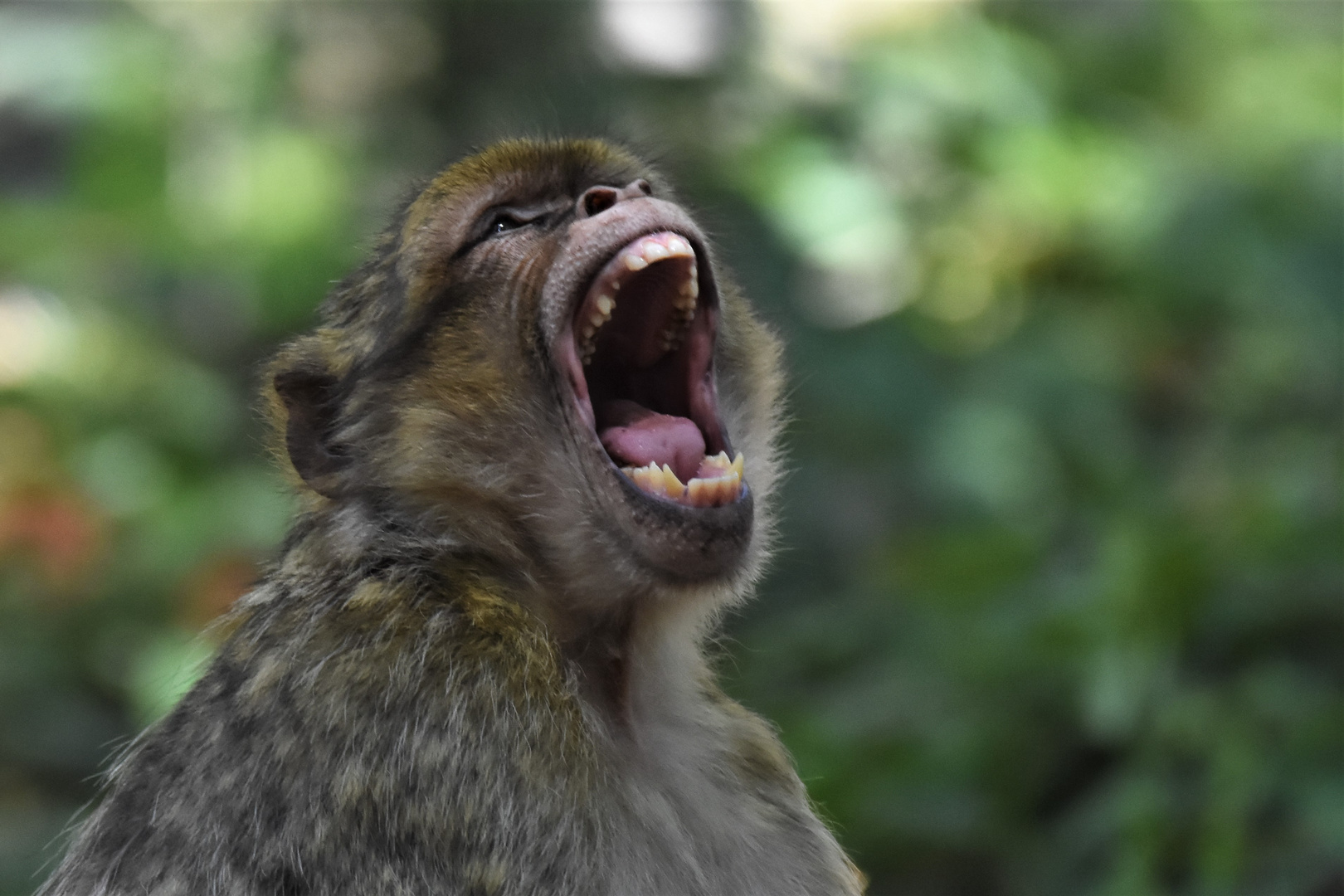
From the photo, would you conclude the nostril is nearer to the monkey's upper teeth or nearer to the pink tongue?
the monkey's upper teeth

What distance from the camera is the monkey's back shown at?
2.15 m

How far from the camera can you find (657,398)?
2930mm

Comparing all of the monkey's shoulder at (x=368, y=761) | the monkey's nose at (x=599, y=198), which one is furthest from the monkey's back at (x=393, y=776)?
the monkey's nose at (x=599, y=198)

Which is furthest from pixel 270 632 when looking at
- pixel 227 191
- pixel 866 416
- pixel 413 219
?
pixel 227 191

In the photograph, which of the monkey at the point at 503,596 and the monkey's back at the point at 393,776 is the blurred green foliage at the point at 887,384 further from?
the monkey's back at the point at 393,776

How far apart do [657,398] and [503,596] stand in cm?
63

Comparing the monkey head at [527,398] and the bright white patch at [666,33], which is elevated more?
the bright white patch at [666,33]

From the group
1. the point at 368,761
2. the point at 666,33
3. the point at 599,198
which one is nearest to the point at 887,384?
the point at 666,33

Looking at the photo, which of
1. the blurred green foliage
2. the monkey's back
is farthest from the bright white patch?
the monkey's back

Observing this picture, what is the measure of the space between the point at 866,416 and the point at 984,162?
57.6 inches

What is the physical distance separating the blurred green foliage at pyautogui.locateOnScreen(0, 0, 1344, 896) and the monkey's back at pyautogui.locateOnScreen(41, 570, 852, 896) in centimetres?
191

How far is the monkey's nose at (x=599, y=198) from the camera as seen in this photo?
107 inches

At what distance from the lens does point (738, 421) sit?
290 cm

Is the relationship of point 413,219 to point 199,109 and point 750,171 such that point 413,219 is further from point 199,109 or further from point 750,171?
point 199,109
